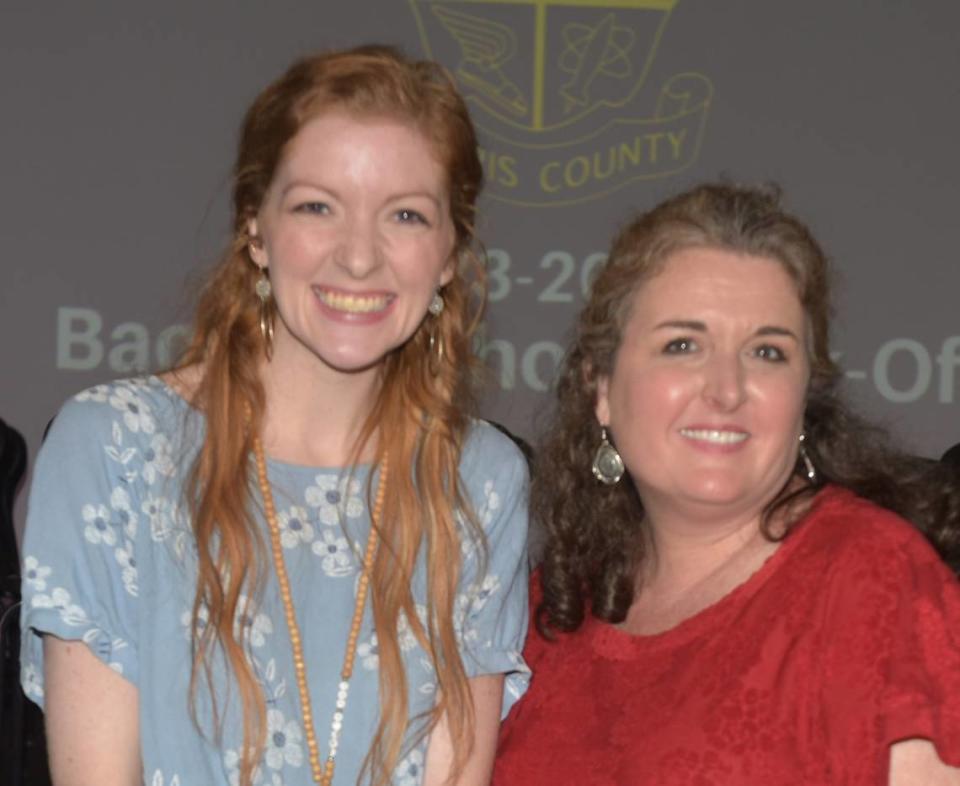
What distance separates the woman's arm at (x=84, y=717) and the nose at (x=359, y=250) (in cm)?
54

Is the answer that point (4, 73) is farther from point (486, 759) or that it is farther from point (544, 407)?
point (486, 759)

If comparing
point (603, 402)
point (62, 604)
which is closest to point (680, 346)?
point (603, 402)

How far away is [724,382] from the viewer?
2.34 meters

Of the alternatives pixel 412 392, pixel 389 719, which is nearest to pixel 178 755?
pixel 389 719

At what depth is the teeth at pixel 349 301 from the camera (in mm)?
2195

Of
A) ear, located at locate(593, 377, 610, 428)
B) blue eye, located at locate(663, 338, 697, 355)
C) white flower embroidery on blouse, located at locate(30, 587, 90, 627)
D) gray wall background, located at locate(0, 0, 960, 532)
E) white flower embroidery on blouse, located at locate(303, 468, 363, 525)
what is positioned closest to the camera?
white flower embroidery on blouse, located at locate(30, 587, 90, 627)

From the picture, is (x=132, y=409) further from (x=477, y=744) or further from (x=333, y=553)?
(x=477, y=744)

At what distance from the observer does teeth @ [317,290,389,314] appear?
2195mm

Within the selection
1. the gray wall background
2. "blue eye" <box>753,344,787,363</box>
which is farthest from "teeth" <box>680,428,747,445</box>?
the gray wall background

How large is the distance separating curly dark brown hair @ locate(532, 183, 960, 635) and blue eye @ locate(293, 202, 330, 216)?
0.49m

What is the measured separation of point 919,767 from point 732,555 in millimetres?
443

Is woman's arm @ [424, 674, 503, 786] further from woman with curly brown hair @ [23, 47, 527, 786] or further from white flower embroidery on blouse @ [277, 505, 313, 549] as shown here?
white flower embroidery on blouse @ [277, 505, 313, 549]

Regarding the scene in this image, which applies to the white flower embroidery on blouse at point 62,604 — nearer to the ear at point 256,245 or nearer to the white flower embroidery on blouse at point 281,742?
the white flower embroidery on blouse at point 281,742

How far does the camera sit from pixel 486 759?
232cm
